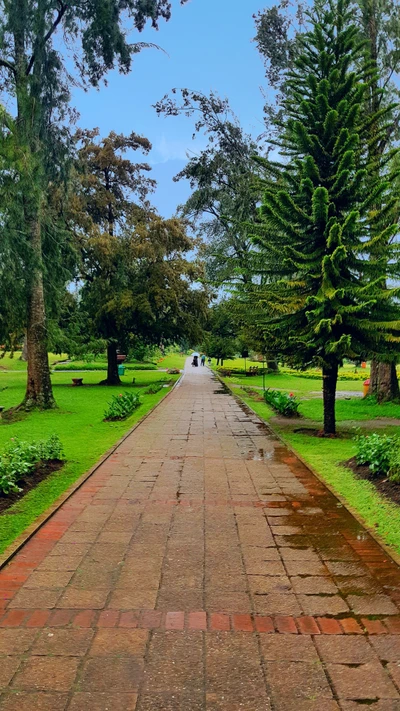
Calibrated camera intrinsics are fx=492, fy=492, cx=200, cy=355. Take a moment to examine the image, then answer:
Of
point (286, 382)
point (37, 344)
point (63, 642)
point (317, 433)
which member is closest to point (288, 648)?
point (63, 642)

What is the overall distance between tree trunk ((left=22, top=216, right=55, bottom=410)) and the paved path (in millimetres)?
8547

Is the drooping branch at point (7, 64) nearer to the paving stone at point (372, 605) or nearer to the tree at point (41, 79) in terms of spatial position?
the tree at point (41, 79)

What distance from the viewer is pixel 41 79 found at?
12.9m

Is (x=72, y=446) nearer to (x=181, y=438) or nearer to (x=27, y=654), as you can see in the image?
(x=181, y=438)

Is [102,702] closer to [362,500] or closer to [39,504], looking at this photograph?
[39,504]

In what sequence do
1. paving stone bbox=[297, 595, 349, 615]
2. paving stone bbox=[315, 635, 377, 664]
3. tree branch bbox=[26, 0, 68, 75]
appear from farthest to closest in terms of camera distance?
tree branch bbox=[26, 0, 68, 75]
paving stone bbox=[297, 595, 349, 615]
paving stone bbox=[315, 635, 377, 664]

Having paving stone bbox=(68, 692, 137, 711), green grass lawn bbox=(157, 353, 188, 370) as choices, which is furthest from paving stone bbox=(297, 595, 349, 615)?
green grass lawn bbox=(157, 353, 188, 370)

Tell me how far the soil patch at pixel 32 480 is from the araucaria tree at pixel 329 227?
4.31m

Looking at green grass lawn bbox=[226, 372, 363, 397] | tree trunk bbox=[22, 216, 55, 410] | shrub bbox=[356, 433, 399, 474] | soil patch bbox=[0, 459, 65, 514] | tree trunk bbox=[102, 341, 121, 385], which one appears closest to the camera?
soil patch bbox=[0, 459, 65, 514]

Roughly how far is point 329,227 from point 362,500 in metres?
5.05

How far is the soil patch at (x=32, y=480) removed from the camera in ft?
16.5

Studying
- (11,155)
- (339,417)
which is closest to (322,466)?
(339,417)

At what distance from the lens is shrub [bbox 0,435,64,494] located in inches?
204

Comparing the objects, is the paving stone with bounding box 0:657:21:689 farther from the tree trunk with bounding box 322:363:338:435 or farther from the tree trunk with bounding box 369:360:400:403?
the tree trunk with bounding box 369:360:400:403
